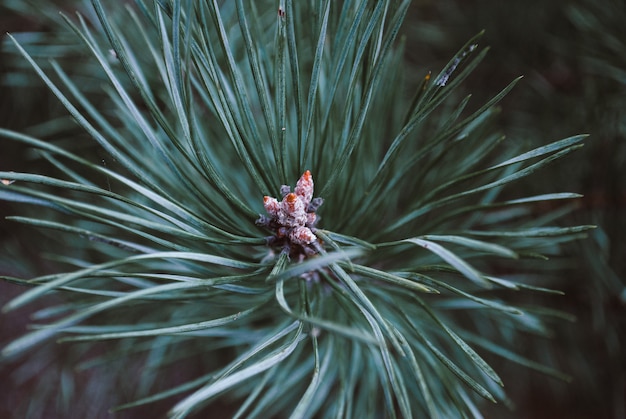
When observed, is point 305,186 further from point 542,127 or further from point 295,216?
point 542,127

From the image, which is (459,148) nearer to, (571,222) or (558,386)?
(571,222)

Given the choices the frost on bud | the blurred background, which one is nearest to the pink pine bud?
the frost on bud

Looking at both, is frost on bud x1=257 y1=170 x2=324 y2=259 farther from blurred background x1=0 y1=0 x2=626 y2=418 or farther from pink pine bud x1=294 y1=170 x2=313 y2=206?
blurred background x1=0 y1=0 x2=626 y2=418

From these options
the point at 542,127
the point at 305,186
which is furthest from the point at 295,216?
the point at 542,127

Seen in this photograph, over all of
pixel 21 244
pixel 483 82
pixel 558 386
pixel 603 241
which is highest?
pixel 21 244

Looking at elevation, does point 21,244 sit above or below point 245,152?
above

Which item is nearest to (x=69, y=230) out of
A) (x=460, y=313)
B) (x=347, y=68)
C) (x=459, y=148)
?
(x=347, y=68)
